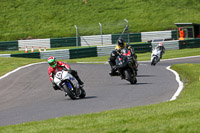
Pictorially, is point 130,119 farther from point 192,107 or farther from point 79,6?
point 79,6

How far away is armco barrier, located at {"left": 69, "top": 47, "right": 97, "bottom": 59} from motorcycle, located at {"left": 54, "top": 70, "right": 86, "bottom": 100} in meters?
19.0

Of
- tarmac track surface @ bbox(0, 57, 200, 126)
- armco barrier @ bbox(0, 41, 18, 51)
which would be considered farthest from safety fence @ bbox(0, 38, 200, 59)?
tarmac track surface @ bbox(0, 57, 200, 126)

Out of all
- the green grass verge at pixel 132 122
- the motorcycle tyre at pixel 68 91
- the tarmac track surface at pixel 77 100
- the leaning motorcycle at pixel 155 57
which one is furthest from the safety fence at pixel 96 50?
the green grass verge at pixel 132 122

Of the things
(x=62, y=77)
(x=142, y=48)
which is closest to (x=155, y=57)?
(x=142, y=48)

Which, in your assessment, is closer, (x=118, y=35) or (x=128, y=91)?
(x=128, y=91)

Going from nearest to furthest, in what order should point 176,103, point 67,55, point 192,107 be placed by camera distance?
point 192,107
point 176,103
point 67,55

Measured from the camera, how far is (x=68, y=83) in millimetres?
12500

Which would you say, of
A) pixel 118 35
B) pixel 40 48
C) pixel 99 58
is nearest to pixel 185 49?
pixel 118 35

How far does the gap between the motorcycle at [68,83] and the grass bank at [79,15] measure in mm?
28756

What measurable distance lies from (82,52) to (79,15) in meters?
14.3

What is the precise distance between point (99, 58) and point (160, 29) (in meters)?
14.1

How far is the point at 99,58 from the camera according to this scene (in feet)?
103

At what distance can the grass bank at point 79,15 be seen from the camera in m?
42.5

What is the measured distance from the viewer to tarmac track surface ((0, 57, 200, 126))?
1041 cm
